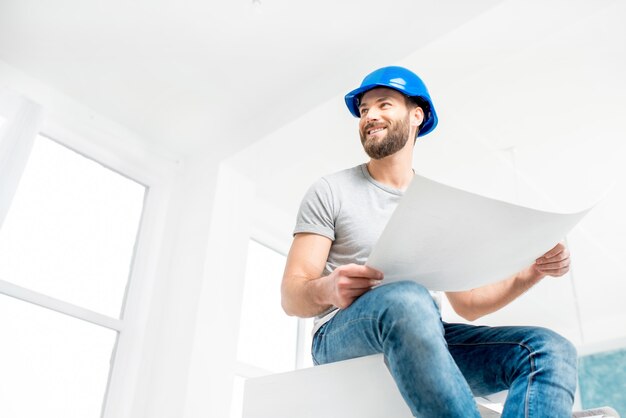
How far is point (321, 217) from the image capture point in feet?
4.01

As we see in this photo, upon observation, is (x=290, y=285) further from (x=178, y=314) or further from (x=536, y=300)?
(x=536, y=300)

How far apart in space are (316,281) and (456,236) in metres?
0.27

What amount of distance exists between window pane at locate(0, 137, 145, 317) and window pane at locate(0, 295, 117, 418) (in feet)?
0.39

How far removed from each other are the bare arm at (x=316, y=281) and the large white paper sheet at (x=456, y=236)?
0.12ft

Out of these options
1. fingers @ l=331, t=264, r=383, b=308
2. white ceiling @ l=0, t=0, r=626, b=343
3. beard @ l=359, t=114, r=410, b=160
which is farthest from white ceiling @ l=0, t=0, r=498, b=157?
fingers @ l=331, t=264, r=383, b=308

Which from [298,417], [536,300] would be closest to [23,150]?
[298,417]

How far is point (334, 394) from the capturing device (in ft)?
3.36

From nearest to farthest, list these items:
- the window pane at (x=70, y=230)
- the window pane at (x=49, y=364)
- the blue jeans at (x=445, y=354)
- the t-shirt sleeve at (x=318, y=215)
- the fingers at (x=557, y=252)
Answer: the blue jeans at (x=445, y=354) < the fingers at (x=557, y=252) < the t-shirt sleeve at (x=318, y=215) < the window pane at (x=49, y=364) < the window pane at (x=70, y=230)

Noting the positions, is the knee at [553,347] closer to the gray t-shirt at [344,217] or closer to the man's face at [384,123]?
the gray t-shirt at [344,217]

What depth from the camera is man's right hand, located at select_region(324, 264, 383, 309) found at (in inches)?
37.8

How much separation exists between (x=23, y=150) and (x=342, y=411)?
1.85m

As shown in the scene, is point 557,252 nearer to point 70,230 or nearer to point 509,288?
point 509,288

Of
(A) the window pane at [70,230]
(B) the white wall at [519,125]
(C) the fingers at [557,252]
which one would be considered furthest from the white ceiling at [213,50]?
(C) the fingers at [557,252]

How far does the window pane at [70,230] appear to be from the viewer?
7.93 ft
